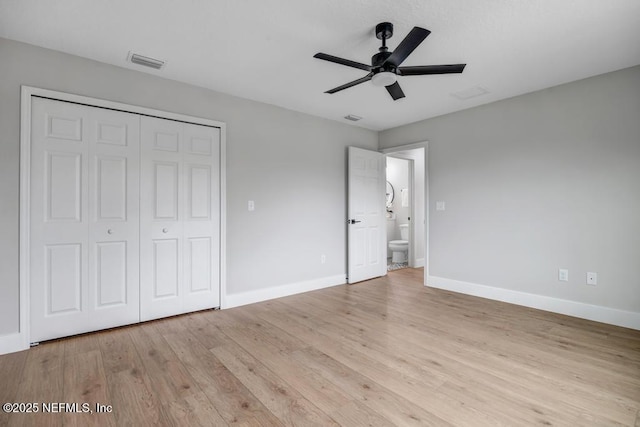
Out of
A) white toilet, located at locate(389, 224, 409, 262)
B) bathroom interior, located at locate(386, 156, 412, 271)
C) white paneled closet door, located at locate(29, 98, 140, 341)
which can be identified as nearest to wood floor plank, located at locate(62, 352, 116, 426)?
white paneled closet door, located at locate(29, 98, 140, 341)

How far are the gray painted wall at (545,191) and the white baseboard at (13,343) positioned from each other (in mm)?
4539

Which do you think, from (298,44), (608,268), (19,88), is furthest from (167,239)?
(608,268)

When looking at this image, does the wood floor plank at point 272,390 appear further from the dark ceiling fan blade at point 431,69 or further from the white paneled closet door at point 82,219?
the dark ceiling fan blade at point 431,69

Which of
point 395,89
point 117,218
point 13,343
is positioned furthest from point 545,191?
point 13,343

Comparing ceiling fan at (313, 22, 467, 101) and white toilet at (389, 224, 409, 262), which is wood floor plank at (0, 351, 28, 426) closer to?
ceiling fan at (313, 22, 467, 101)

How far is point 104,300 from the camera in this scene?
111 inches

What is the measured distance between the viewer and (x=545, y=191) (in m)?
3.46

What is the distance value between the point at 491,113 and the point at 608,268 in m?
2.12

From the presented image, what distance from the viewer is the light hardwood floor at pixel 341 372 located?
1698 mm

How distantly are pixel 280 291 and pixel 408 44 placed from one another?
10.2ft

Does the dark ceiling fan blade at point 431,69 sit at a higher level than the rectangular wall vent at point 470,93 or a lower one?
lower

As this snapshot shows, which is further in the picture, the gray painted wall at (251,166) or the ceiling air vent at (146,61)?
the ceiling air vent at (146,61)

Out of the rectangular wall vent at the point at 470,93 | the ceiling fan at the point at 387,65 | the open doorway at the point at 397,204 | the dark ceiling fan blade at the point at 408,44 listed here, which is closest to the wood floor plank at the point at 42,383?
the ceiling fan at the point at 387,65

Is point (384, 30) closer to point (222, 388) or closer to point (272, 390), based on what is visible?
point (272, 390)
